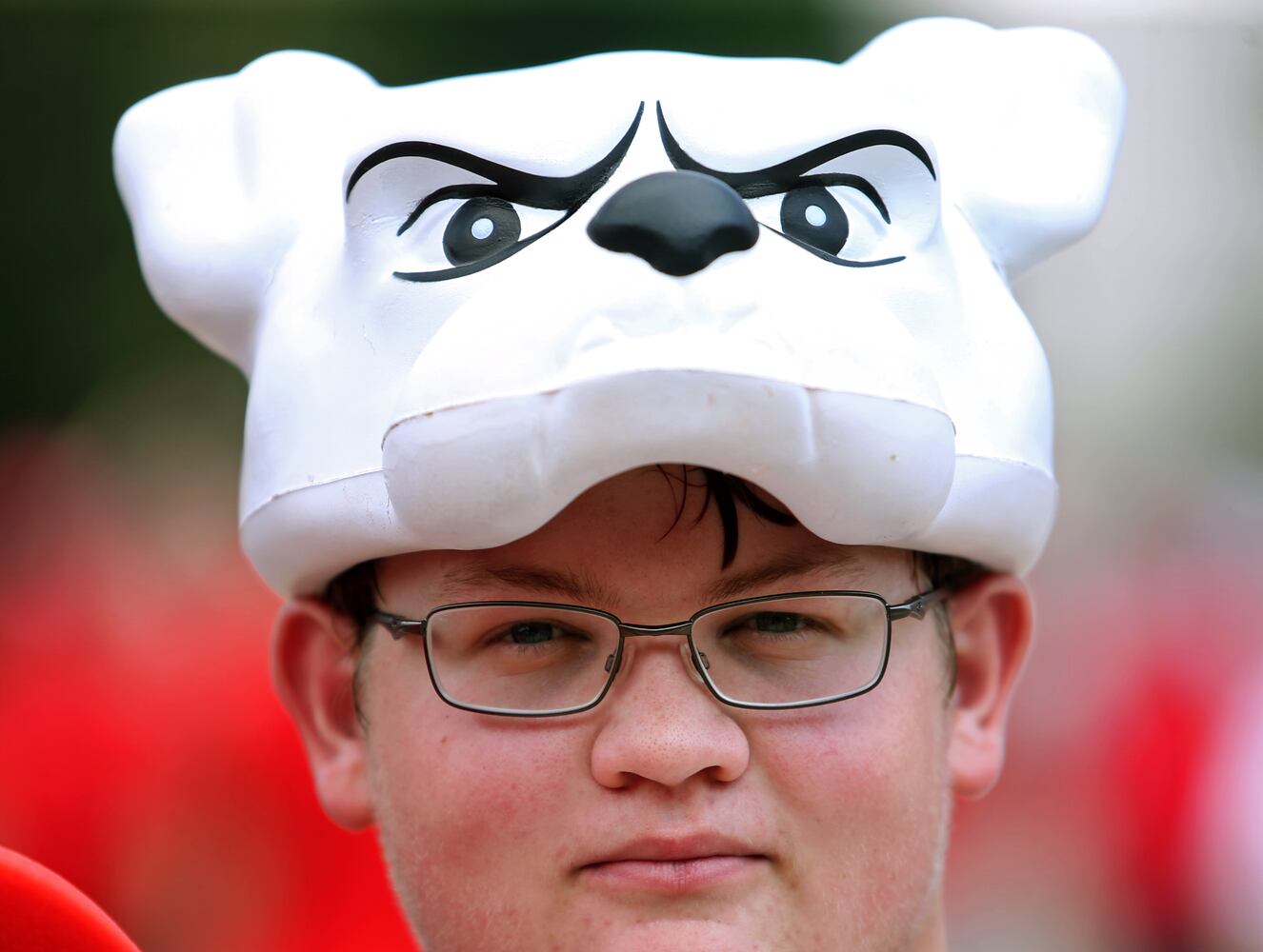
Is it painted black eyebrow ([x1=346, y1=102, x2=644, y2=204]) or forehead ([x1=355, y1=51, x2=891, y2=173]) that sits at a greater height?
forehead ([x1=355, y1=51, x2=891, y2=173])

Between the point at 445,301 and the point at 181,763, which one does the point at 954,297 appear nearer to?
the point at 445,301

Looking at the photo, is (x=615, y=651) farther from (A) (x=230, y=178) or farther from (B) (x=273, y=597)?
(B) (x=273, y=597)

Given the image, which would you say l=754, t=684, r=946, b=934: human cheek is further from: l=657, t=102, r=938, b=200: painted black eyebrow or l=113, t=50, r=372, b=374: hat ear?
l=113, t=50, r=372, b=374: hat ear

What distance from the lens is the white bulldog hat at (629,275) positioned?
1.57 meters

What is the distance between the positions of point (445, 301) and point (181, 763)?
252 cm

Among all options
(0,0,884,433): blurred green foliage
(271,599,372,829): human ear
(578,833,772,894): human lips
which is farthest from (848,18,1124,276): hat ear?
(0,0,884,433): blurred green foliage

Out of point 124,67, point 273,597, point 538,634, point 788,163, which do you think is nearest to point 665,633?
point 538,634

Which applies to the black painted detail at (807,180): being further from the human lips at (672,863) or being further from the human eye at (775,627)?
the human lips at (672,863)

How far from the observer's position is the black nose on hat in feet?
5.15

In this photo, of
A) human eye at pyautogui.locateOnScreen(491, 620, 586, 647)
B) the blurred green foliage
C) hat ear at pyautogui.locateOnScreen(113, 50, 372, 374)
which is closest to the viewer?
human eye at pyautogui.locateOnScreen(491, 620, 586, 647)

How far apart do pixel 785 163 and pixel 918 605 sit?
524mm

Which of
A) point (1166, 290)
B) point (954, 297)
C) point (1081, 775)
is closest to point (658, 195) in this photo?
point (954, 297)

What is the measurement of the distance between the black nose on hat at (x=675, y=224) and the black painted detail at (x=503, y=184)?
13cm

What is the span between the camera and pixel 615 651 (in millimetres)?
1777
